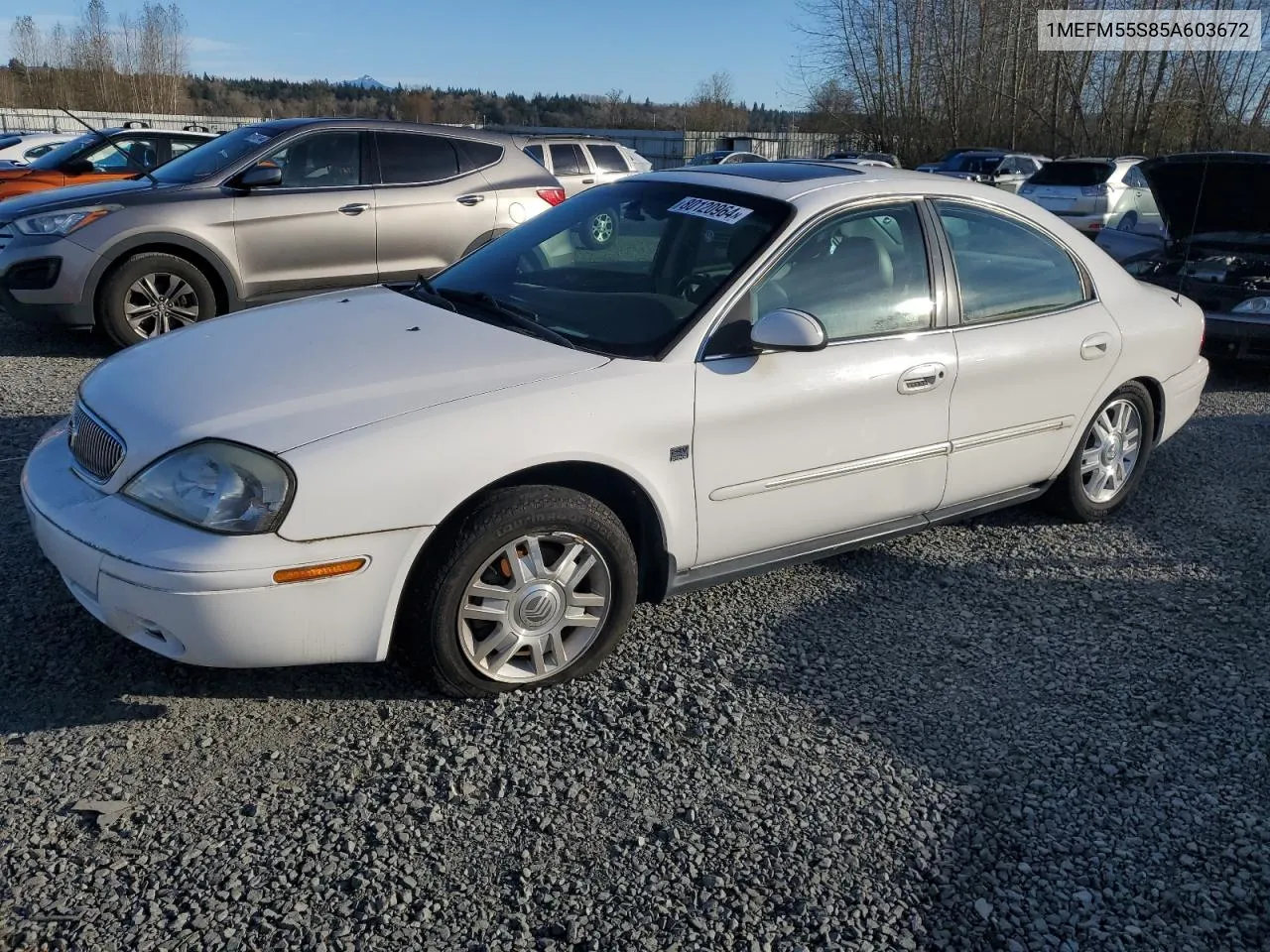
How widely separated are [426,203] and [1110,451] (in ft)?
17.5

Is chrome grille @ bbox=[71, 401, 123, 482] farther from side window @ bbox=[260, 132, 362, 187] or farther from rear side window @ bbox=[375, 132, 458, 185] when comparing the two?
rear side window @ bbox=[375, 132, 458, 185]

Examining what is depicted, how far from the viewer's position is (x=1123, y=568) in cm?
454

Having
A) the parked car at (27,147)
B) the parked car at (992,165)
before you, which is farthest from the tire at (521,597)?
the parked car at (992,165)

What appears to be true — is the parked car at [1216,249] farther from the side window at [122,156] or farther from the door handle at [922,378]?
the side window at [122,156]

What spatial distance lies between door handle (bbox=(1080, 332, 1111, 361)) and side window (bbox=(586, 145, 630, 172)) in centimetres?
1069

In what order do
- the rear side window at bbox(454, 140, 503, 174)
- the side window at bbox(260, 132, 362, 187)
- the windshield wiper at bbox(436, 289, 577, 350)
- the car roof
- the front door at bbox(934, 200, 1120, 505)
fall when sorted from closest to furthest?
the windshield wiper at bbox(436, 289, 577, 350) < the front door at bbox(934, 200, 1120, 505) < the side window at bbox(260, 132, 362, 187) < the car roof < the rear side window at bbox(454, 140, 503, 174)

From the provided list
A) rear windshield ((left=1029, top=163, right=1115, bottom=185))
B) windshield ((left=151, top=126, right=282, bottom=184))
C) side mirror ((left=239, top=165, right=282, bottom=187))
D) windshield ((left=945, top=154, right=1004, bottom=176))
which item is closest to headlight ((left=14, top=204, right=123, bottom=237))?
windshield ((left=151, top=126, right=282, bottom=184))

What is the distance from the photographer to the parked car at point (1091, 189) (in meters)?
16.3

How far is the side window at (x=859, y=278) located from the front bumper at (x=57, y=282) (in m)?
5.36

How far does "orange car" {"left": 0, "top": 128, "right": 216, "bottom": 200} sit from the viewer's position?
11.8m

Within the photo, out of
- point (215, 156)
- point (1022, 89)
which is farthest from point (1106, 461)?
point (1022, 89)

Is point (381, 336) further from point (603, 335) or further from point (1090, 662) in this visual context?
point (1090, 662)

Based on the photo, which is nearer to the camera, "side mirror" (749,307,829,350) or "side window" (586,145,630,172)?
"side mirror" (749,307,829,350)

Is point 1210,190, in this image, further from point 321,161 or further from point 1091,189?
point 1091,189
